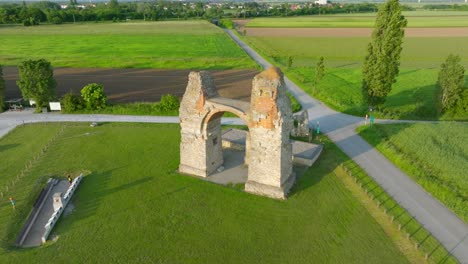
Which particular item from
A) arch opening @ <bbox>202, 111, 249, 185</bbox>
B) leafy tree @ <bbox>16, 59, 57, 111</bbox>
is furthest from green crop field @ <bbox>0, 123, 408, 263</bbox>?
leafy tree @ <bbox>16, 59, 57, 111</bbox>

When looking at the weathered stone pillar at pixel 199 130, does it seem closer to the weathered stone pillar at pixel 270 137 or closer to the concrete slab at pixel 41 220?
the weathered stone pillar at pixel 270 137

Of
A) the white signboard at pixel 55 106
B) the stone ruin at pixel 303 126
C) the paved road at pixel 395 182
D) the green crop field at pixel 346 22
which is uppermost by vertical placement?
the green crop field at pixel 346 22

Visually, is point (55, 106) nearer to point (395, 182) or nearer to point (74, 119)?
point (74, 119)

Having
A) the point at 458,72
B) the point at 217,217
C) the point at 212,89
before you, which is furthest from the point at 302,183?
the point at 458,72

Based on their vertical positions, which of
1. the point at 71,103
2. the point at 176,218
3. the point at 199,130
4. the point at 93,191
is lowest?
the point at 176,218

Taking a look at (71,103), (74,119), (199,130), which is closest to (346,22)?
(71,103)

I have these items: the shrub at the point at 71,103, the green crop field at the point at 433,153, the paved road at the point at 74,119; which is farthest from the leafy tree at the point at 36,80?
the green crop field at the point at 433,153
